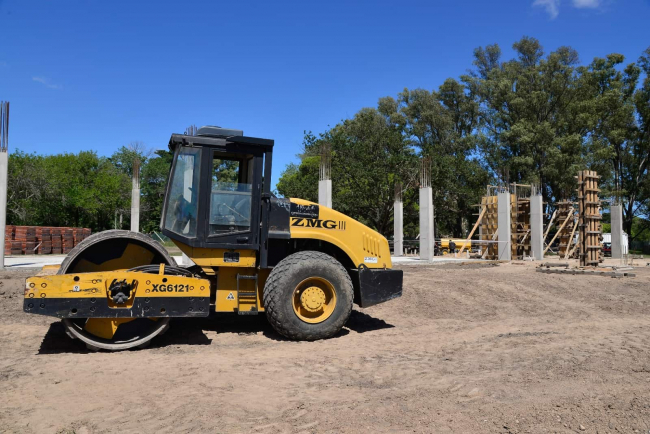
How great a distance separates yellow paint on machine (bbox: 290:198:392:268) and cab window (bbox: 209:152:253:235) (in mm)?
679

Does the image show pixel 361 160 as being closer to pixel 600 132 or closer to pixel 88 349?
pixel 600 132

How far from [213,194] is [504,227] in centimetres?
2125

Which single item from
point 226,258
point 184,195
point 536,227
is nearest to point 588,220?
point 536,227

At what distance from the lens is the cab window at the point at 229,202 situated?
21.1 ft

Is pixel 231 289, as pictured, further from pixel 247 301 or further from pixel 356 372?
pixel 356 372

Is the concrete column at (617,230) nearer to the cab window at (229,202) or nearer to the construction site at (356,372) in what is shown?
the construction site at (356,372)

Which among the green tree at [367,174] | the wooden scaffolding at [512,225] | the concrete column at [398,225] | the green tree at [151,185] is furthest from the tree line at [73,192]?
the wooden scaffolding at [512,225]

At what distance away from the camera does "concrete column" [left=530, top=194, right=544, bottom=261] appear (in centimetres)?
2544

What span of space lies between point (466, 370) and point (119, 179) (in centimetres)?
5080

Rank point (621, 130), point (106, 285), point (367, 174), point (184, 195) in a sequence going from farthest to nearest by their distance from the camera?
1. point (621, 130)
2. point (367, 174)
3. point (184, 195)
4. point (106, 285)

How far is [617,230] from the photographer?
30.7 metres

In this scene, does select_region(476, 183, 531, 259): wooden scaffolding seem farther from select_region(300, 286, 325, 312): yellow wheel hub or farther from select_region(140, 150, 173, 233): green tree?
select_region(140, 150, 173, 233): green tree

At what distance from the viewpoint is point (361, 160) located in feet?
114

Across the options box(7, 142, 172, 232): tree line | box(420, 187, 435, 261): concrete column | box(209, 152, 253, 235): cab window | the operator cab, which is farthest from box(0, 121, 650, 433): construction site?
box(7, 142, 172, 232): tree line
